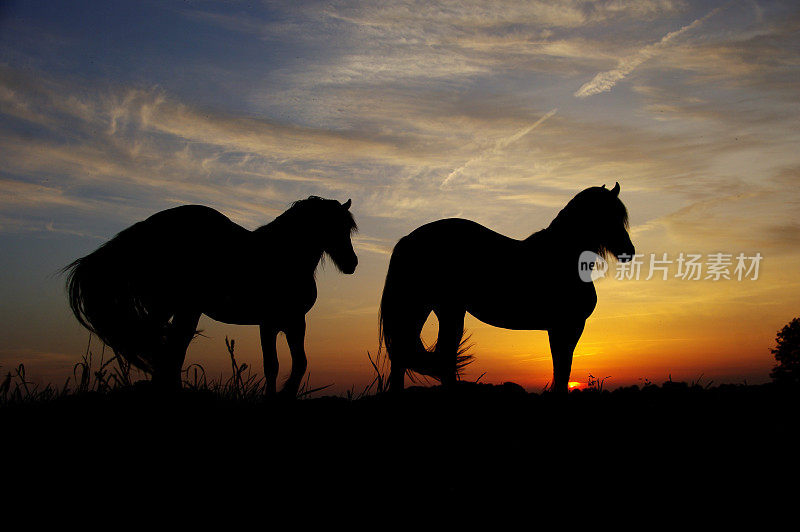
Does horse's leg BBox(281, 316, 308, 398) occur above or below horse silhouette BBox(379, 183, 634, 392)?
below

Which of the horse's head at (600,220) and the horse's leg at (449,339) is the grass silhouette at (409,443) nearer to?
the horse's leg at (449,339)

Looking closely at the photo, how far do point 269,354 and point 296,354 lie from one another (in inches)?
13.9

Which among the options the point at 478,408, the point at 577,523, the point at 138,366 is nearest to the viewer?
the point at 577,523

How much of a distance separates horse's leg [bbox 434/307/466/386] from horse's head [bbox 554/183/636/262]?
6.09 ft

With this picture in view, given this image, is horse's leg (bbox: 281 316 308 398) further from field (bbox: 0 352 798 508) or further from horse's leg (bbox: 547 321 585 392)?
horse's leg (bbox: 547 321 585 392)

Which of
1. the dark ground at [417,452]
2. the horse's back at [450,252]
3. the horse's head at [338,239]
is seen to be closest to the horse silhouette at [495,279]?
the horse's back at [450,252]

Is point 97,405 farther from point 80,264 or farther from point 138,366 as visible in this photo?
point 80,264

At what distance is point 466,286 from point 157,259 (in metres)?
3.90

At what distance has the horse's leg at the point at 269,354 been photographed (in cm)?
789

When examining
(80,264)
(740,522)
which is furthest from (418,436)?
(80,264)

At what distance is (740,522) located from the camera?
394 cm

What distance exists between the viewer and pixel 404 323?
28.5 feet

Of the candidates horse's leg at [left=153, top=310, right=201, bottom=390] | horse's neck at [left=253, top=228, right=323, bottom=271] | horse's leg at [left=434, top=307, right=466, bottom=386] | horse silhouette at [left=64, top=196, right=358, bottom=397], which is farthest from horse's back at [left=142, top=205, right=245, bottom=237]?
horse's leg at [left=434, top=307, right=466, bottom=386]

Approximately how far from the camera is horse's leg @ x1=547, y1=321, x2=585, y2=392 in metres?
8.31
